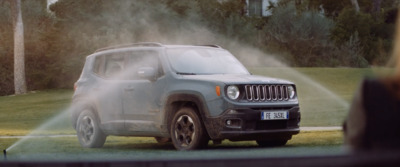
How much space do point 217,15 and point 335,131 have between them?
88.2 feet

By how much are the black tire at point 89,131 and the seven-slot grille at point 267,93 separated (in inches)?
112

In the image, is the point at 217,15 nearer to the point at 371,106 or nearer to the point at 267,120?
the point at 267,120

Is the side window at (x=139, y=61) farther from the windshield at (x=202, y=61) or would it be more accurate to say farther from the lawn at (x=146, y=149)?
the lawn at (x=146, y=149)

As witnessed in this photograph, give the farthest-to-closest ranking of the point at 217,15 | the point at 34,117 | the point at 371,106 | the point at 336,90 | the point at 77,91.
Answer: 1. the point at 217,15
2. the point at 336,90
3. the point at 34,117
4. the point at 77,91
5. the point at 371,106

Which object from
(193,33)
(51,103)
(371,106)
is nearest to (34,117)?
(51,103)

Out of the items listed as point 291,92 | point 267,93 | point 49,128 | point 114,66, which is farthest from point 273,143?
point 49,128

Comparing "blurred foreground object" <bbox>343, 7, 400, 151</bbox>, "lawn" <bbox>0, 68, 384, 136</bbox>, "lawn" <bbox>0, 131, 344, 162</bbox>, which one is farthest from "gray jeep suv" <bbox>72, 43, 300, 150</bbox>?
"blurred foreground object" <bbox>343, 7, 400, 151</bbox>

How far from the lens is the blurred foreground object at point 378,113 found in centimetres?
203

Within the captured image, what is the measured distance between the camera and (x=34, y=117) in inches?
1096

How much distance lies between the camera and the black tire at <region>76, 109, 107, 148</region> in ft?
42.3

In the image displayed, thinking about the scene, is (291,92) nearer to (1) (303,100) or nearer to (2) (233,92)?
(2) (233,92)

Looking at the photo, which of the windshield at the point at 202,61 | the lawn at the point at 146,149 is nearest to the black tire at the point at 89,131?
the lawn at the point at 146,149

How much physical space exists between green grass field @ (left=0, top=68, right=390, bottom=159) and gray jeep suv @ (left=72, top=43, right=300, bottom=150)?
1.08ft

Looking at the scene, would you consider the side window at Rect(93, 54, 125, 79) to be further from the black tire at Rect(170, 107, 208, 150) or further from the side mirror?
the black tire at Rect(170, 107, 208, 150)
